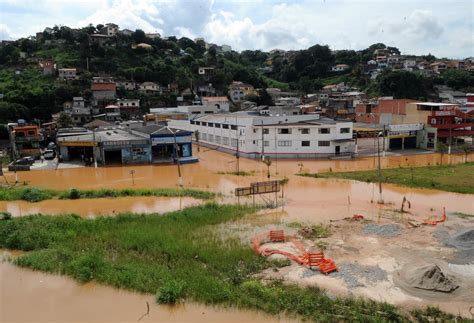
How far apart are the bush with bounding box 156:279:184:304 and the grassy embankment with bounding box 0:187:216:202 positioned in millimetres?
13121

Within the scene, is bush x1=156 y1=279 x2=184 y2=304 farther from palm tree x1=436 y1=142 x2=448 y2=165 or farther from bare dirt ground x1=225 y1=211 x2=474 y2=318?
palm tree x1=436 y1=142 x2=448 y2=165

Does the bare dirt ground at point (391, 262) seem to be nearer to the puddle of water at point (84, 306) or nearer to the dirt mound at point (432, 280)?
the dirt mound at point (432, 280)

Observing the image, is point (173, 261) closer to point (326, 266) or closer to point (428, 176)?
point (326, 266)

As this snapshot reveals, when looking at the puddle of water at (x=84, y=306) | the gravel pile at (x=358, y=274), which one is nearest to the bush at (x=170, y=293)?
the puddle of water at (x=84, y=306)

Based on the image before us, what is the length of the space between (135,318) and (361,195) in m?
18.4

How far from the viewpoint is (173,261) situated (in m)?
14.4

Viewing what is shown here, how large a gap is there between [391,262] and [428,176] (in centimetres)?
1951

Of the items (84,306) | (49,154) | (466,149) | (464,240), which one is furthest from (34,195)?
(466,149)

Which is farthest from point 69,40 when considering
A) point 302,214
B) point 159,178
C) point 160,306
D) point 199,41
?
point 160,306

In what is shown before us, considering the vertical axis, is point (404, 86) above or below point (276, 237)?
above

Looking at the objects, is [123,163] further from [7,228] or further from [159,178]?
[7,228]

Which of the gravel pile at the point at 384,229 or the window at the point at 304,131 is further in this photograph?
the window at the point at 304,131

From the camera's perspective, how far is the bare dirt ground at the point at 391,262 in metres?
12.0

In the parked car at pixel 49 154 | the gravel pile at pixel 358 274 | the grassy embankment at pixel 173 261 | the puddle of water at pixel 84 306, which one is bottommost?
the puddle of water at pixel 84 306
